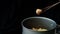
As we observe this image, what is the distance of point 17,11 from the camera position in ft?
2.81

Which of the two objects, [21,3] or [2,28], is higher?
[21,3]

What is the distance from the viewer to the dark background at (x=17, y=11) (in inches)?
31.9

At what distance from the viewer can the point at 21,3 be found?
87 cm

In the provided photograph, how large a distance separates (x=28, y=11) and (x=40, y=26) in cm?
41

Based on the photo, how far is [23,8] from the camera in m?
0.87

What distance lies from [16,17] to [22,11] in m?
0.05

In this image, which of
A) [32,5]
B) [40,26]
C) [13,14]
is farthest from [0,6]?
[40,26]

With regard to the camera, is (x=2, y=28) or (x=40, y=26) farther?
(x=2, y=28)

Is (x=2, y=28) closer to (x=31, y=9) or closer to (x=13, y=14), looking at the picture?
(x=13, y=14)

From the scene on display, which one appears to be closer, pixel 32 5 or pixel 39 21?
pixel 39 21

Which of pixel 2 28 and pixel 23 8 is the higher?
pixel 23 8

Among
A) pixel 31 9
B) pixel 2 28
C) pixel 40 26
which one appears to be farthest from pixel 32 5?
pixel 40 26

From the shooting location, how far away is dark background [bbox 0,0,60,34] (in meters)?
0.81

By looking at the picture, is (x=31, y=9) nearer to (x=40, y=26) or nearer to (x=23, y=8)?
(x=23, y=8)
